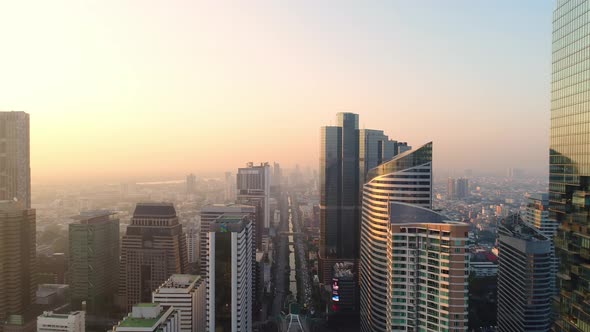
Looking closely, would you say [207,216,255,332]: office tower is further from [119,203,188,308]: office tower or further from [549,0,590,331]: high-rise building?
[549,0,590,331]: high-rise building

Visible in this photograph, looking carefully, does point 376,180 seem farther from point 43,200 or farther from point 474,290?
point 43,200

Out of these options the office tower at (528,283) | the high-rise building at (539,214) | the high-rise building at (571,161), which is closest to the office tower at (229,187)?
the high-rise building at (539,214)

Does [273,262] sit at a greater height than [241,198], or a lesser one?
lesser

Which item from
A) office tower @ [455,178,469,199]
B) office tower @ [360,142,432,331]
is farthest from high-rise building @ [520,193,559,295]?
office tower @ [455,178,469,199]

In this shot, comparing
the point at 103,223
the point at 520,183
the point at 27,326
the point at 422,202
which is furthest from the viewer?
the point at 520,183

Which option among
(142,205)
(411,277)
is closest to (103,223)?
(142,205)

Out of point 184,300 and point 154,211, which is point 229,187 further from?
point 184,300

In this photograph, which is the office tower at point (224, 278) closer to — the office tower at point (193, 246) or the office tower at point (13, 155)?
the office tower at point (13, 155)

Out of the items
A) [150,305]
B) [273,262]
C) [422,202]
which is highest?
[422,202]

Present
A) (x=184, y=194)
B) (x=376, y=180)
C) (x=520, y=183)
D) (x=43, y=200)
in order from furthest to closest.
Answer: (x=184, y=194)
(x=520, y=183)
(x=43, y=200)
(x=376, y=180)

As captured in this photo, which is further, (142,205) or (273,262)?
(273,262)
